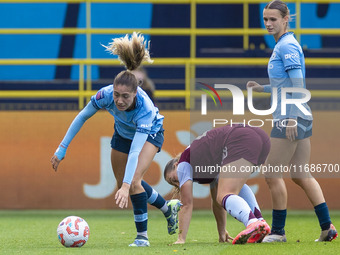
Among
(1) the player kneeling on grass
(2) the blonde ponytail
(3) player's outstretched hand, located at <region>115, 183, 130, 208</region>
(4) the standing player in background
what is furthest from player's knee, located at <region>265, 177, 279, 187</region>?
(2) the blonde ponytail

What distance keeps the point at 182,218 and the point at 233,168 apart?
699 mm

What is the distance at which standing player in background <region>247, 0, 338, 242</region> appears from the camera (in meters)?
6.81

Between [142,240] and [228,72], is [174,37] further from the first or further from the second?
[142,240]

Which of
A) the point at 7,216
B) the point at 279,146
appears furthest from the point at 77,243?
the point at 7,216

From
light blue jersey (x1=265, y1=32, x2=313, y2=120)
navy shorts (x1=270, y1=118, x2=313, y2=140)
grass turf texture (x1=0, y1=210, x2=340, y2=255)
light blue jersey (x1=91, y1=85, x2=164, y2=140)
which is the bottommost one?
grass turf texture (x1=0, y1=210, x2=340, y2=255)

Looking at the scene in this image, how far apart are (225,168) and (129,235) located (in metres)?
1.97

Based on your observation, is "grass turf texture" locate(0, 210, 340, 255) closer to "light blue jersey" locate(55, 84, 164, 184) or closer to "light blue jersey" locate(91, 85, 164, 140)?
"light blue jersey" locate(55, 84, 164, 184)

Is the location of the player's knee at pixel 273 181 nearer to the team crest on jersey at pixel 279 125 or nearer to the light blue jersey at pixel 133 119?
the team crest on jersey at pixel 279 125

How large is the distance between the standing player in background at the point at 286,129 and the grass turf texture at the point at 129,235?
0.24m

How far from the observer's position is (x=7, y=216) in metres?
10.7

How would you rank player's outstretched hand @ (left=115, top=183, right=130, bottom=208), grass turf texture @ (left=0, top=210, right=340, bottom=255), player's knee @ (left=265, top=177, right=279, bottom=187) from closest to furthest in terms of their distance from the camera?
1. player's outstretched hand @ (left=115, top=183, right=130, bottom=208)
2. grass turf texture @ (left=0, top=210, right=340, bottom=255)
3. player's knee @ (left=265, top=177, right=279, bottom=187)

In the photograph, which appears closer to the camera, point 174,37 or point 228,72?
point 228,72

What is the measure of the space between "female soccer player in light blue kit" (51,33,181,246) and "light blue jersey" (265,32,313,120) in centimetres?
112

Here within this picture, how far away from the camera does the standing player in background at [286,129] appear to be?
22.4 feet
